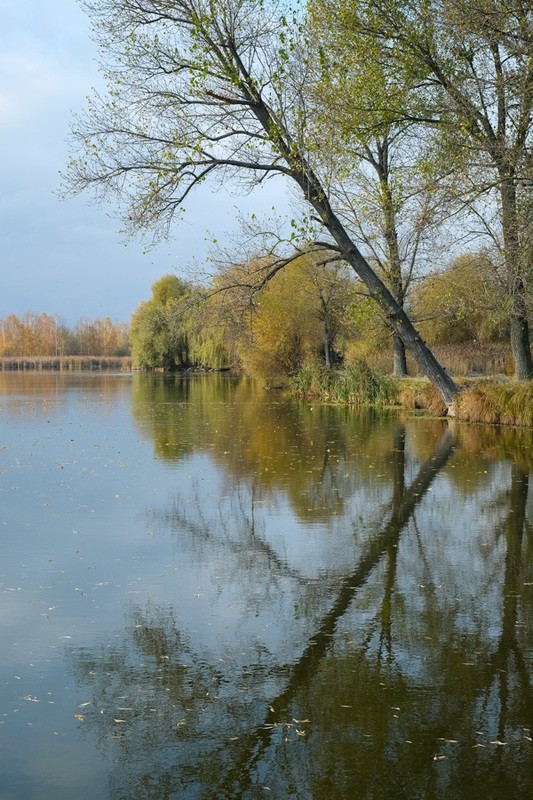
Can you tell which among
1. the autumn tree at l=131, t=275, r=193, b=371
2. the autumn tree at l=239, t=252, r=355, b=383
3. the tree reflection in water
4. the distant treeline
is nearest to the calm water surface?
the tree reflection in water

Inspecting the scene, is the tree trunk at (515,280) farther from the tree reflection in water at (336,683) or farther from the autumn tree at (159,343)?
the autumn tree at (159,343)

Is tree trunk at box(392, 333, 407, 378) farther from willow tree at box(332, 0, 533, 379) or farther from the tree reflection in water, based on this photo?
the tree reflection in water

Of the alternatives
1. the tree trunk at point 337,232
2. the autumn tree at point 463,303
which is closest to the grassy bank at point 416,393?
the tree trunk at point 337,232

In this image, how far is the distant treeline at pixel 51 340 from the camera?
10300 cm

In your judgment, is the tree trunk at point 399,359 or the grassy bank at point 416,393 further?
the tree trunk at point 399,359

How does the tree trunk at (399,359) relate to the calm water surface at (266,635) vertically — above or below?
above

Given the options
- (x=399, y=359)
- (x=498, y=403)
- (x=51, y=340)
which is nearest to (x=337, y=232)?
(x=498, y=403)

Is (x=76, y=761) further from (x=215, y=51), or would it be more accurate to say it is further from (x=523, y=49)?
(x=215, y=51)

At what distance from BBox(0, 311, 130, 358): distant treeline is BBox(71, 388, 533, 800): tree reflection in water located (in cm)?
9733

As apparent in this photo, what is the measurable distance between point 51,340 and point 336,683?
102122 millimetres

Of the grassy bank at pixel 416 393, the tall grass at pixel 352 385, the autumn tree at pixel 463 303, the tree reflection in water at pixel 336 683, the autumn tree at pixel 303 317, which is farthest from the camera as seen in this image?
the autumn tree at pixel 303 317

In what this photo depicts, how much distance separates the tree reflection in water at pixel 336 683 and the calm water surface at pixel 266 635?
16mm

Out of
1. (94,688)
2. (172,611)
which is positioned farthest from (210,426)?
(94,688)

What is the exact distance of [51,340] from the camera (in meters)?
103
